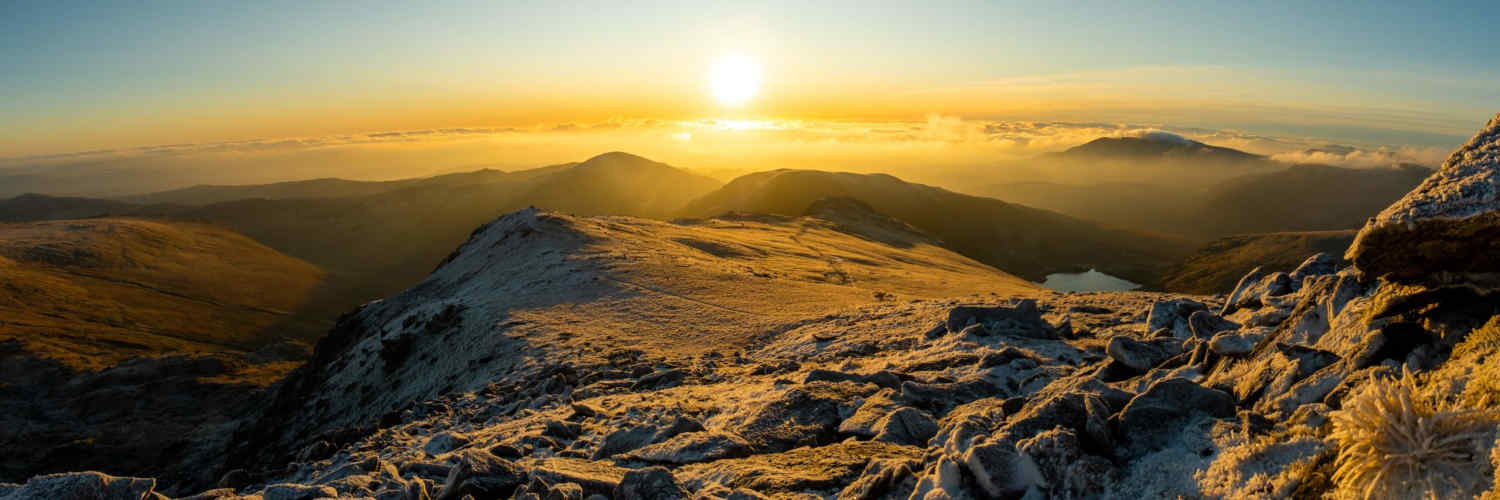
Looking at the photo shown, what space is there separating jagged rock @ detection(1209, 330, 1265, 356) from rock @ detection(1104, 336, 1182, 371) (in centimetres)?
90

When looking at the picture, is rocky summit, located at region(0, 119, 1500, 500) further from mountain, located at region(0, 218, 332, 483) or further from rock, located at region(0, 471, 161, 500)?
mountain, located at region(0, 218, 332, 483)

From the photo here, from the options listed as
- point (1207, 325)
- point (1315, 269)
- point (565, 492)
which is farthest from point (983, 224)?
point (565, 492)

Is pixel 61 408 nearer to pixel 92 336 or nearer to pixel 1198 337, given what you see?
pixel 92 336

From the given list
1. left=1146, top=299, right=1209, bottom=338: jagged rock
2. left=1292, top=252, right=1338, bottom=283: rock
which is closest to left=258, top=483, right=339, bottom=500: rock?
left=1146, top=299, right=1209, bottom=338: jagged rock

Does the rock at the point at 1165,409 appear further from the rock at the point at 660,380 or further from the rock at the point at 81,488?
the rock at the point at 660,380

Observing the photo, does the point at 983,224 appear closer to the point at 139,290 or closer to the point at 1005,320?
the point at 1005,320

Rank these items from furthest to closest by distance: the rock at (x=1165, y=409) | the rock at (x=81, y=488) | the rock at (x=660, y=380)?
the rock at (x=660, y=380) < the rock at (x=81, y=488) < the rock at (x=1165, y=409)

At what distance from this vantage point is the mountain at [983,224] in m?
102

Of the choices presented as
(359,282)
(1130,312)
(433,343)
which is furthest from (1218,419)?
(359,282)

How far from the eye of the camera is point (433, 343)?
66.9 feet

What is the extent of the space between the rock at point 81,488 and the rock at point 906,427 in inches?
289

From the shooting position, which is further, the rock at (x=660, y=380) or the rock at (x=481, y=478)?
the rock at (x=660, y=380)

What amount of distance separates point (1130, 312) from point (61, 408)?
42327 millimetres

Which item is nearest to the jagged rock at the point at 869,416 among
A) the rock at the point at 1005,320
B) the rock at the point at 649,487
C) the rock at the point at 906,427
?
the rock at the point at 906,427
